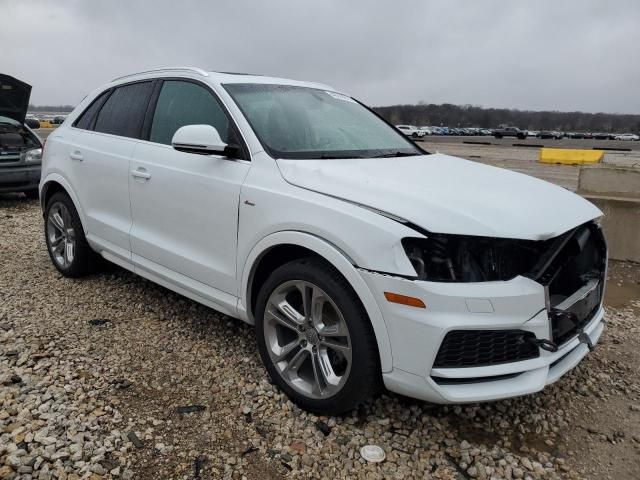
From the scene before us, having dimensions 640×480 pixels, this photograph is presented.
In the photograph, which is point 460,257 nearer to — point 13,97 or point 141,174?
point 141,174

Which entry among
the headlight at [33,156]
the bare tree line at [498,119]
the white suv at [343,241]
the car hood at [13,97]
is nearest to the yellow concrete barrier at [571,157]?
the headlight at [33,156]

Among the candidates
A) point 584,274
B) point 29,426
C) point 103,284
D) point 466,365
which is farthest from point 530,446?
point 103,284

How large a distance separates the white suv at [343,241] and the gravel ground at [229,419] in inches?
11.5

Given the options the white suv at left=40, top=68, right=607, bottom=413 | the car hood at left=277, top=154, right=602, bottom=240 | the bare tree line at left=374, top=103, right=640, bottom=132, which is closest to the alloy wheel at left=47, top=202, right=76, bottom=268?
the white suv at left=40, top=68, right=607, bottom=413

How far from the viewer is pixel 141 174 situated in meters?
3.56

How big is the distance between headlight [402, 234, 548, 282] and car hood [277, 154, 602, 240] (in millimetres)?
61

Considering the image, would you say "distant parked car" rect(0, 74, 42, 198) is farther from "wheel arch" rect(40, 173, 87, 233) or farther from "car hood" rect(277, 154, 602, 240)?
"car hood" rect(277, 154, 602, 240)

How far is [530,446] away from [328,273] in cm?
134

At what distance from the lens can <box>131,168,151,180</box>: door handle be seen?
3518 mm

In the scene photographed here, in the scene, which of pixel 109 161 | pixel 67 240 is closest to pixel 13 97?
pixel 67 240

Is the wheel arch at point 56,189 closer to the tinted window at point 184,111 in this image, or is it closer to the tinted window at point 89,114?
the tinted window at point 89,114

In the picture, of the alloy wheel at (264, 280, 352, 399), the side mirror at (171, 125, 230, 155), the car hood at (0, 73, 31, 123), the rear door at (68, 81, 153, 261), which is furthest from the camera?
the car hood at (0, 73, 31, 123)

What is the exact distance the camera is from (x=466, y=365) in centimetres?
225

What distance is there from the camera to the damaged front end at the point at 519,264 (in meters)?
2.25
